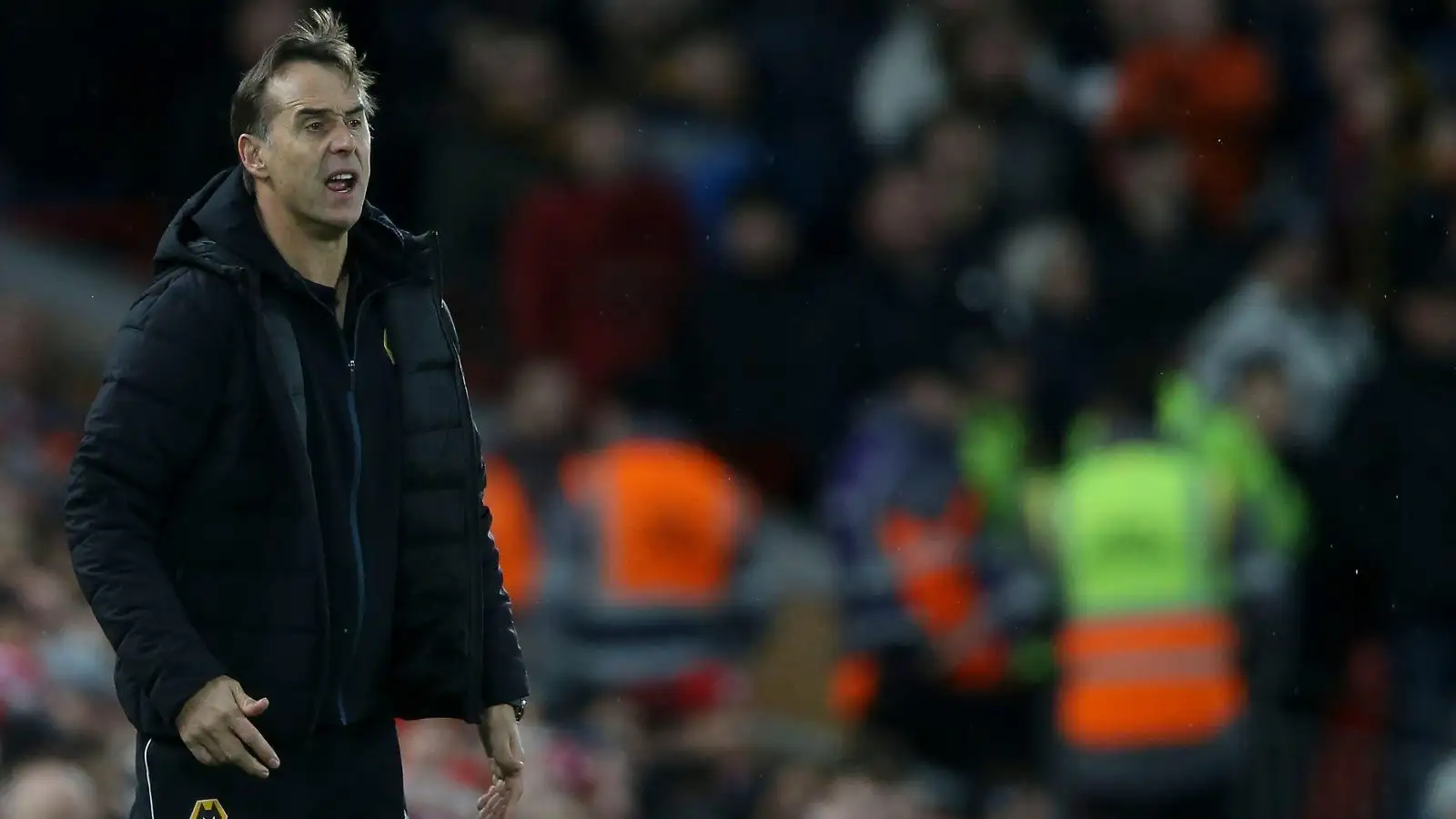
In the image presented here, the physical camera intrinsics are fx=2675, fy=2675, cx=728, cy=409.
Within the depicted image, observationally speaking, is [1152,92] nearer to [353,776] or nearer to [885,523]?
[885,523]

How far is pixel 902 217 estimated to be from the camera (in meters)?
11.3

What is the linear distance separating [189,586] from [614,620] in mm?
5728

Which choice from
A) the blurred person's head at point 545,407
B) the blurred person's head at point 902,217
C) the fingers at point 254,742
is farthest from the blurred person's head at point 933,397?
the fingers at point 254,742

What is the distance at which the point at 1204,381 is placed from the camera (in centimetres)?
1072

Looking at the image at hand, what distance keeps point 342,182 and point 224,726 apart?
3.04ft

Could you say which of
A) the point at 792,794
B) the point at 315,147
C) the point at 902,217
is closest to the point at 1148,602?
the point at 792,794

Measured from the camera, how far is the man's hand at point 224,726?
4.16 metres

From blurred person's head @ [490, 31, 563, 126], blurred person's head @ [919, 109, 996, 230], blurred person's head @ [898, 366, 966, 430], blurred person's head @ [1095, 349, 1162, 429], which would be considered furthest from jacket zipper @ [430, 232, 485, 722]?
blurred person's head @ [490, 31, 563, 126]

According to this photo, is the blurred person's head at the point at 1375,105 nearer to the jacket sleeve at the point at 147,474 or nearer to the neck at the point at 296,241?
the neck at the point at 296,241

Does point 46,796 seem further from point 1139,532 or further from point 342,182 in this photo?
point 1139,532

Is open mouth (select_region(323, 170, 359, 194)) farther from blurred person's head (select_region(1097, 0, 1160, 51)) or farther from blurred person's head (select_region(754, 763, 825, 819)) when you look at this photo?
blurred person's head (select_region(1097, 0, 1160, 51))

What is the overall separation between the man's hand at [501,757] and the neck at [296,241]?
81 cm

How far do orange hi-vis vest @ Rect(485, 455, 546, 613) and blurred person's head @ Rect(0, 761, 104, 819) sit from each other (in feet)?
11.2

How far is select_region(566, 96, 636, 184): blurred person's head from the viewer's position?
11258mm
